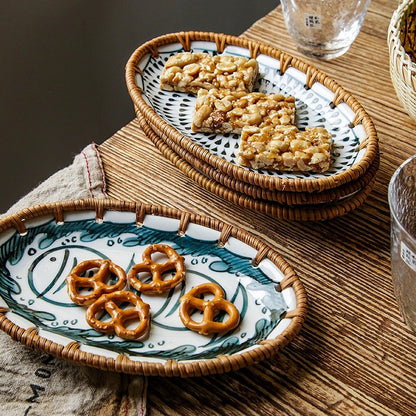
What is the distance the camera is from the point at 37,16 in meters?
2.66

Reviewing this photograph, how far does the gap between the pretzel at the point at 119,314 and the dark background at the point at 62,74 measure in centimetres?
145

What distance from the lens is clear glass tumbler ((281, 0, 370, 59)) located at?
145 centimetres

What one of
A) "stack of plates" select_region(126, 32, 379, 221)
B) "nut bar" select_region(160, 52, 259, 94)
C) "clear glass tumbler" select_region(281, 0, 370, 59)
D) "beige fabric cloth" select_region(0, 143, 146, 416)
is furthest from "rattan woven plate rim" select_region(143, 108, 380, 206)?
"clear glass tumbler" select_region(281, 0, 370, 59)

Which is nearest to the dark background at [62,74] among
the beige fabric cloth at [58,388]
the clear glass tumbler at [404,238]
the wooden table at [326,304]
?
the wooden table at [326,304]

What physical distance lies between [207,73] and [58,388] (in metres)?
0.73

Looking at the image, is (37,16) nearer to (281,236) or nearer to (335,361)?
(281,236)

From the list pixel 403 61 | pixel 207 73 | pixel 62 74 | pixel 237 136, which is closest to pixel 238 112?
pixel 237 136

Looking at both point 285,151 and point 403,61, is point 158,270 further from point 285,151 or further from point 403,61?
point 403,61

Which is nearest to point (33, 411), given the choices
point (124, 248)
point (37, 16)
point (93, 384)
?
point (93, 384)

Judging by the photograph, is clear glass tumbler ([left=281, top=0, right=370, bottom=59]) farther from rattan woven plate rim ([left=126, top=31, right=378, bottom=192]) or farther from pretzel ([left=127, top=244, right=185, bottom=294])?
pretzel ([left=127, top=244, right=185, bottom=294])

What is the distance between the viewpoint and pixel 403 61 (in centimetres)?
116

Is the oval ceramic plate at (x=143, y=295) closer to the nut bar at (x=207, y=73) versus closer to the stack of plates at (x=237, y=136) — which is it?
the stack of plates at (x=237, y=136)

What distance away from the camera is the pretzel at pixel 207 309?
2.85ft

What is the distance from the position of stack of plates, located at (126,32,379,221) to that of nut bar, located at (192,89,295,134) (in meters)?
0.03
